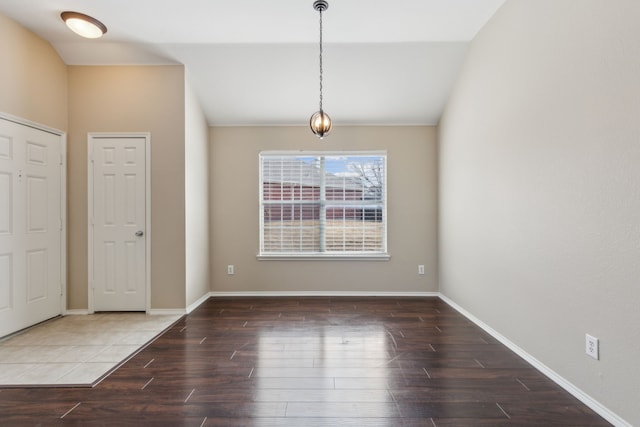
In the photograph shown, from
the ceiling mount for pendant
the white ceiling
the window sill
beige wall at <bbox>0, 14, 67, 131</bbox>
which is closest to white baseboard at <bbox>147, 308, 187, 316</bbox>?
the window sill

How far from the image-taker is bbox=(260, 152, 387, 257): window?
480 cm

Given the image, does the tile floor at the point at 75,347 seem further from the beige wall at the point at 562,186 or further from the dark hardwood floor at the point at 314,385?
the beige wall at the point at 562,186

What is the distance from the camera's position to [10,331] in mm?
3133

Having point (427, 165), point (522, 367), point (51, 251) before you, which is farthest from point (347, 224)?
point (51, 251)

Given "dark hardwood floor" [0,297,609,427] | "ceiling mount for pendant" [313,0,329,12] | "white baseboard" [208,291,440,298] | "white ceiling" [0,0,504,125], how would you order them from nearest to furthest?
"dark hardwood floor" [0,297,609,427] → "ceiling mount for pendant" [313,0,329,12] → "white ceiling" [0,0,504,125] → "white baseboard" [208,291,440,298]

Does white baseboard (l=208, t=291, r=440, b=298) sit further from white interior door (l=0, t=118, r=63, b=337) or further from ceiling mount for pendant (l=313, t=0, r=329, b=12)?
ceiling mount for pendant (l=313, t=0, r=329, b=12)

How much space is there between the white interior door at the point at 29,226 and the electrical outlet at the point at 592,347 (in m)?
4.61

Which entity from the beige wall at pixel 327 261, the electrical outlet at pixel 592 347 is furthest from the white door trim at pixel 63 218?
the electrical outlet at pixel 592 347

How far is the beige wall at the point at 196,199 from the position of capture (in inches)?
154

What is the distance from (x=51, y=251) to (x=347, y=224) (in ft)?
11.6

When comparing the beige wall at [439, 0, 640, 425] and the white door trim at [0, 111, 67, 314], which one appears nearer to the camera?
the beige wall at [439, 0, 640, 425]

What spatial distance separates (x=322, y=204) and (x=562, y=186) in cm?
307

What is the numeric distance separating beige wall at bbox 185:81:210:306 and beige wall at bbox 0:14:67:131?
1352mm

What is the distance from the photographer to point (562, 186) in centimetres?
219
